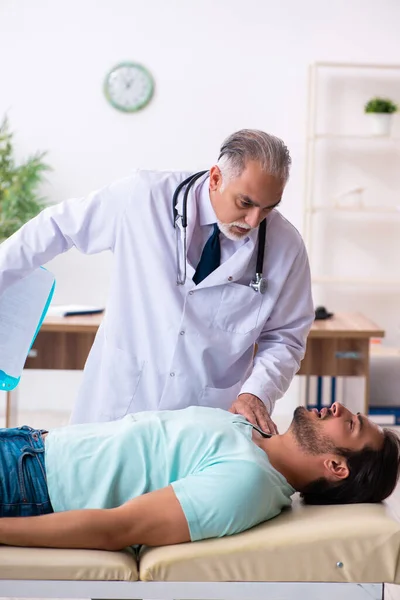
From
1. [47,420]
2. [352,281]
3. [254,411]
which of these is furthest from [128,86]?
[254,411]

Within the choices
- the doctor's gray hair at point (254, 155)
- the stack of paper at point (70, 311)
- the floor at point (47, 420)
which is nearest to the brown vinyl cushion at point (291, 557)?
the doctor's gray hair at point (254, 155)

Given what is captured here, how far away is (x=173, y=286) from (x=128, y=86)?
343 centimetres

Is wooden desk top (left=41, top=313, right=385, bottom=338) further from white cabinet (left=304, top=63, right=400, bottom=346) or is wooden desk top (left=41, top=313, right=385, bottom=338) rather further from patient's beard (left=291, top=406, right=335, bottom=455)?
patient's beard (left=291, top=406, right=335, bottom=455)

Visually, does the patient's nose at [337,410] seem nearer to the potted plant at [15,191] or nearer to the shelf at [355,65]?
the potted plant at [15,191]

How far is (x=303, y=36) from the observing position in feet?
17.0

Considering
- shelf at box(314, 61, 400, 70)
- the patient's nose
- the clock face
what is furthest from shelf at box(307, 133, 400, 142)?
the patient's nose

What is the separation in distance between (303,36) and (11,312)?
3.62m

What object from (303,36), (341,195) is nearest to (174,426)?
(341,195)

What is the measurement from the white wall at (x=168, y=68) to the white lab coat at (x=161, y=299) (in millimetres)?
3232

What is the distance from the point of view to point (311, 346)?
152 inches

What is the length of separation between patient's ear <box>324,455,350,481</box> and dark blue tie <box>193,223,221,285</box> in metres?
0.54

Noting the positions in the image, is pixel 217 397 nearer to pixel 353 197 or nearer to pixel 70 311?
pixel 70 311

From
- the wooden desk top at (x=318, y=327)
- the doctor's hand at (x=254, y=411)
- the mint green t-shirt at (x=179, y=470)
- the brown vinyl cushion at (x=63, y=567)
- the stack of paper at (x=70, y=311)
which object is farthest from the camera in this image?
the stack of paper at (x=70, y=311)

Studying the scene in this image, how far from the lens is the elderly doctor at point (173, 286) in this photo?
1.99 m
